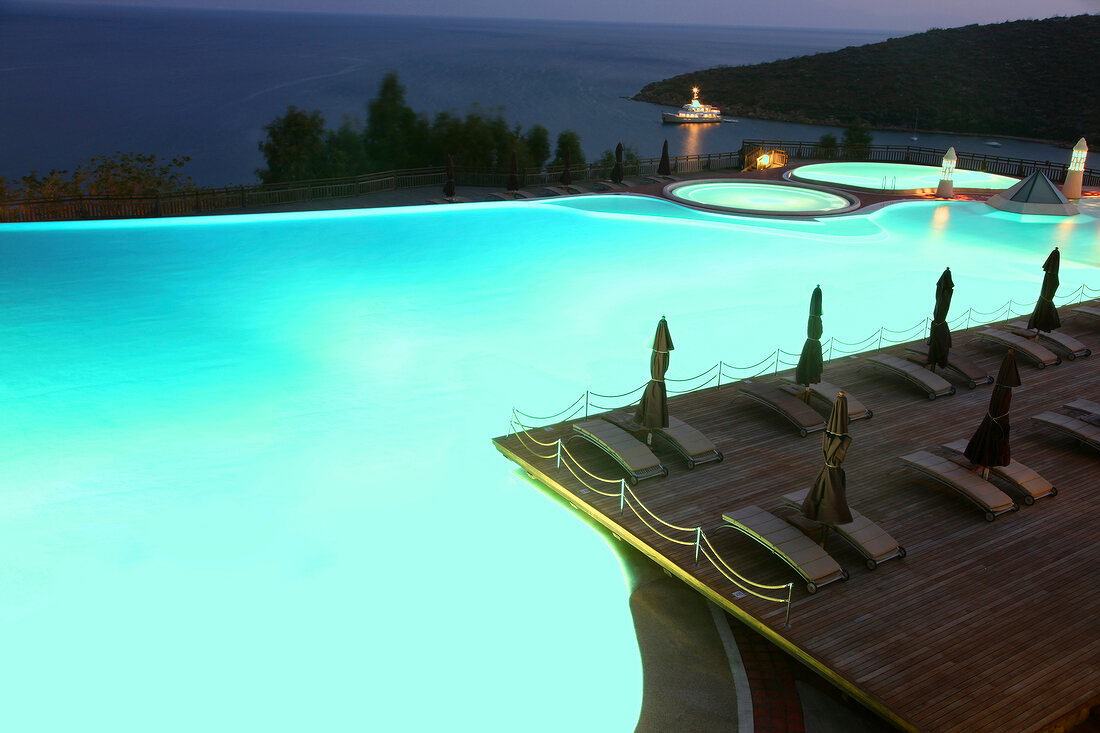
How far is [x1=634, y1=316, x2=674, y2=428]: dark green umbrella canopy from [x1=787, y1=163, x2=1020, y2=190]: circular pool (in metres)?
25.5

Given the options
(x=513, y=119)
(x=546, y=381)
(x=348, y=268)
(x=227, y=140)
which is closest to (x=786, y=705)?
(x=546, y=381)

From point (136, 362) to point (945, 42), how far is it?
11694 centimetres

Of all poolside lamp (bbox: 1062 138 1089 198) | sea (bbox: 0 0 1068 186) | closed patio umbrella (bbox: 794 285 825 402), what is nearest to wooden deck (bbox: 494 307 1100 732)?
closed patio umbrella (bbox: 794 285 825 402)

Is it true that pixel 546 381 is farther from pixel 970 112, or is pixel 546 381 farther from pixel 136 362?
pixel 970 112

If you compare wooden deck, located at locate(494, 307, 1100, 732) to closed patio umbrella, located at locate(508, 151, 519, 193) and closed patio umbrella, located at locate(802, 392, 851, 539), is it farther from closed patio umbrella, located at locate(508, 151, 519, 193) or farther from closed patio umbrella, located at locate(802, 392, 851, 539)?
closed patio umbrella, located at locate(508, 151, 519, 193)

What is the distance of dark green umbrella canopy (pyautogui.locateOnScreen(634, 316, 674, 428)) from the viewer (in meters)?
11.6

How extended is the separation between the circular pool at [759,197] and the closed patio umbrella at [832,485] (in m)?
20.9

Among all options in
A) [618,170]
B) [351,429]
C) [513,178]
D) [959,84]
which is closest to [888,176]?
[618,170]

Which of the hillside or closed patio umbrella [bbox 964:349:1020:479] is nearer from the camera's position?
closed patio umbrella [bbox 964:349:1020:479]

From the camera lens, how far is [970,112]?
9650 centimetres

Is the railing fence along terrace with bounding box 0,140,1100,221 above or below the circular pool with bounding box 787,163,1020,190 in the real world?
above

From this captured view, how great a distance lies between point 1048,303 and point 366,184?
23832mm

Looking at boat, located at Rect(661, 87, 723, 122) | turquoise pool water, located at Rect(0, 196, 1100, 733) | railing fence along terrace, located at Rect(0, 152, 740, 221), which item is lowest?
turquoise pool water, located at Rect(0, 196, 1100, 733)

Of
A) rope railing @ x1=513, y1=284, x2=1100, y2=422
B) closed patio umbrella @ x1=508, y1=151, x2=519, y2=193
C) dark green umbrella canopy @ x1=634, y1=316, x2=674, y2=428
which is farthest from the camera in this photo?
closed patio umbrella @ x1=508, y1=151, x2=519, y2=193
